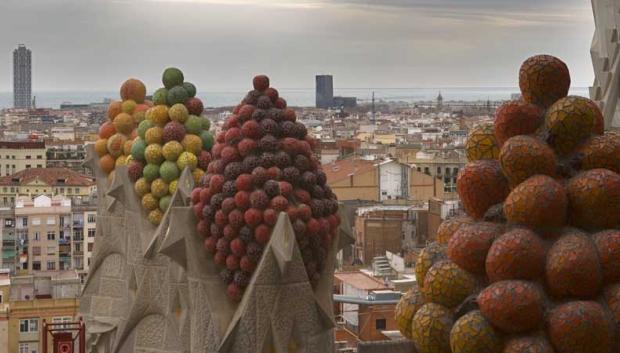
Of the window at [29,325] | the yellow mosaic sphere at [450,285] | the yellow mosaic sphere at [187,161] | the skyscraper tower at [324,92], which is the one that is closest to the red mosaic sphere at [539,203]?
the yellow mosaic sphere at [450,285]

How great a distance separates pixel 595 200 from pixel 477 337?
1.64ft

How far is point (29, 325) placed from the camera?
860 inches

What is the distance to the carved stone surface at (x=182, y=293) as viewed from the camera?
6.53 m

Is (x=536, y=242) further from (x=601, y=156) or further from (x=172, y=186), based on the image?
(x=172, y=186)

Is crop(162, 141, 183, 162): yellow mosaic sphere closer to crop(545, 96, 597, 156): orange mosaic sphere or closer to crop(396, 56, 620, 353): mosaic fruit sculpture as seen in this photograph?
crop(396, 56, 620, 353): mosaic fruit sculpture

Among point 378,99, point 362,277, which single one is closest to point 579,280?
point 362,277

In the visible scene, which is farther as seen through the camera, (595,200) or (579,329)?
(595,200)

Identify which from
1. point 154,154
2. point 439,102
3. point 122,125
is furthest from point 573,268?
point 439,102

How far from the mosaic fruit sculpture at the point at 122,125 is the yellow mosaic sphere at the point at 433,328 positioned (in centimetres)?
548

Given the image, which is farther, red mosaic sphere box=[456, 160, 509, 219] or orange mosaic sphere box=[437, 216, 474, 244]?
orange mosaic sphere box=[437, 216, 474, 244]

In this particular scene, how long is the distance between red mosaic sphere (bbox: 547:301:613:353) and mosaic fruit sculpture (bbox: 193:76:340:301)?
325 cm

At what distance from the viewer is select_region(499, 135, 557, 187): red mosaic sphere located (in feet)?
11.7

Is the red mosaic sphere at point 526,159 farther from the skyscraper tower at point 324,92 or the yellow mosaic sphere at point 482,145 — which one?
the skyscraper tower at point 324,92

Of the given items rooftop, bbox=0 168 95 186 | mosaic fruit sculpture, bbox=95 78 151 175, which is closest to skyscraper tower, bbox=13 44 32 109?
rooftop, bbox=0 168 95 186
